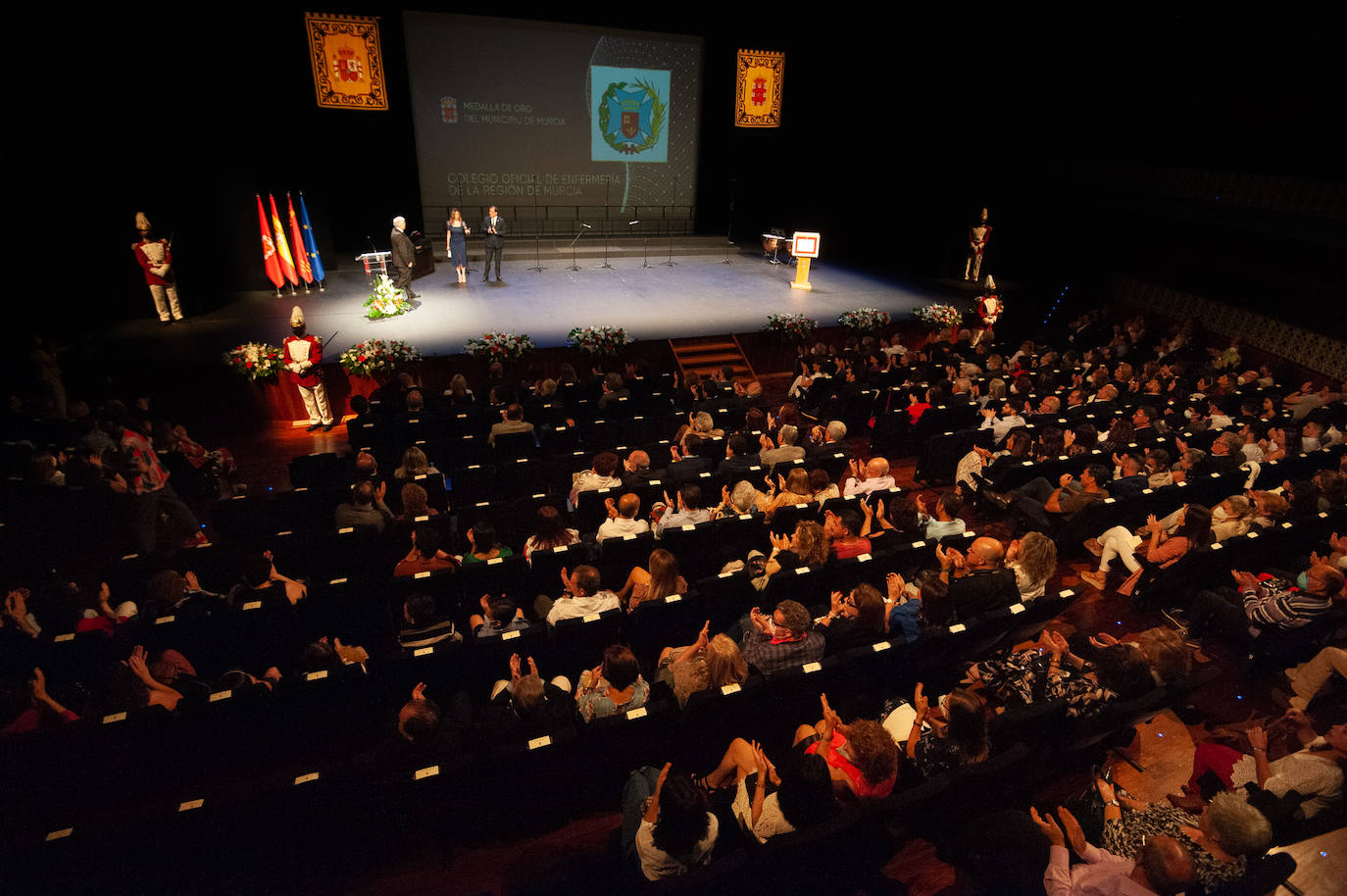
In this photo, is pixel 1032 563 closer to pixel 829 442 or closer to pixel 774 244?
pixel 829 442

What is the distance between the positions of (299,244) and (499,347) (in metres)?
5.45

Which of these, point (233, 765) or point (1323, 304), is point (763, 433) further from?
point (1323, 304)

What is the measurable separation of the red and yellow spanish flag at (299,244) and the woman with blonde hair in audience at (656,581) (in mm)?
10425

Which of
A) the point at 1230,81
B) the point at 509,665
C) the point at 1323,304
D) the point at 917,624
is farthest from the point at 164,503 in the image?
the point at 1230,81

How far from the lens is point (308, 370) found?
800 cm

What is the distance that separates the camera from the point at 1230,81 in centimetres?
1145

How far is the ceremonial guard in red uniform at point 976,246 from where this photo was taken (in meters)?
14.4

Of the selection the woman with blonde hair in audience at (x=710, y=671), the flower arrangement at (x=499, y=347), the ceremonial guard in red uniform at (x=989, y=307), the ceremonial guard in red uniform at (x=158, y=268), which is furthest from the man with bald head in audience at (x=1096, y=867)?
the ceremonial guard in red uniform at (x=158, y=268)

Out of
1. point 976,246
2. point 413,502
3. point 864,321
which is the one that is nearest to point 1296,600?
point 413,502

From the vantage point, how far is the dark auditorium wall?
9.50 m

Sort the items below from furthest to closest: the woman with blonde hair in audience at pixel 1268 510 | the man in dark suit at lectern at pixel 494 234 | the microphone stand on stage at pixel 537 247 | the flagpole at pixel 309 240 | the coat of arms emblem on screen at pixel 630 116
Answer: the coat of arms emblem on screen at pixel 630 116 → the microphone stand on stage at pixel 537 247 → the man in dark suit at lectern at pixel 494 234 → the flagpole at pixel 309 240 → the woman with blonde hair in audience at pixel 1268 510

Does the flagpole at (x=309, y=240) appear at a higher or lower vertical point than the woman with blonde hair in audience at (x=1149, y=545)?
higher

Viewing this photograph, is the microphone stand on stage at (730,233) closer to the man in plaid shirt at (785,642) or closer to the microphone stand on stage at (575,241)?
the microphone stand on stage at (575,241)

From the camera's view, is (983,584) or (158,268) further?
(158,268)
